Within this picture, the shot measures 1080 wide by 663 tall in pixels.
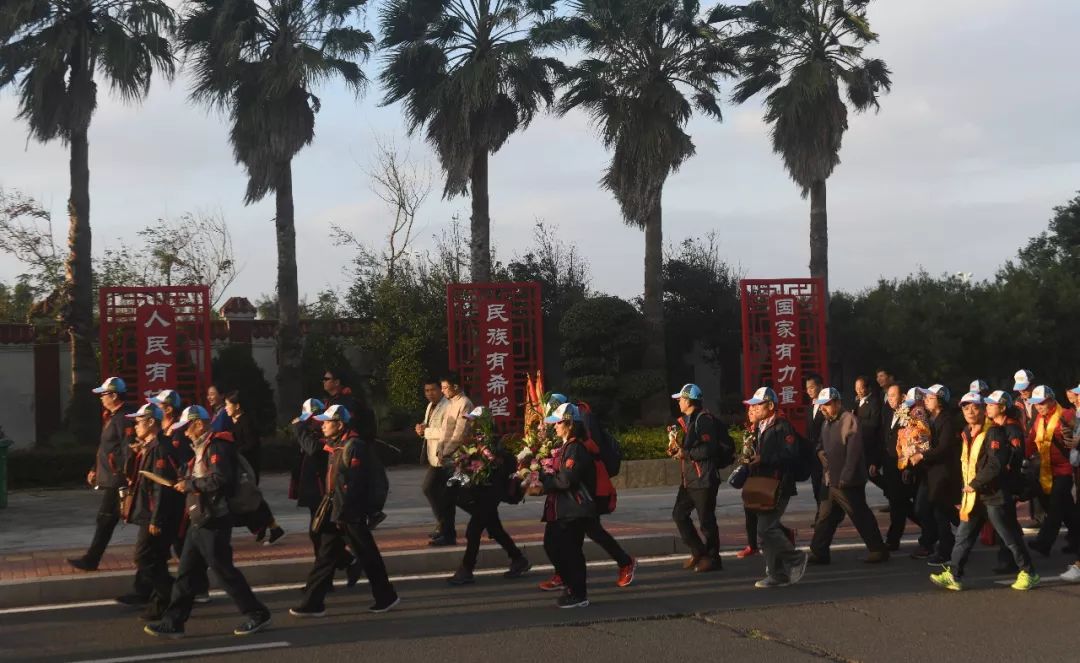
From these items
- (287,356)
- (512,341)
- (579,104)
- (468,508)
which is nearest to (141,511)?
(468,508)

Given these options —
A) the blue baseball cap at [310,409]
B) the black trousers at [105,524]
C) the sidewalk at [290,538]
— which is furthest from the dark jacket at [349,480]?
the black trousers at [105,524]

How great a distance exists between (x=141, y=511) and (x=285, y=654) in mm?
1928

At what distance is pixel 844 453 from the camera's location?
11391mm

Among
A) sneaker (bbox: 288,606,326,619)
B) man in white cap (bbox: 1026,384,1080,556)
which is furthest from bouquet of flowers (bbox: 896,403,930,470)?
sneaker (bbox: 288,606,326,619)

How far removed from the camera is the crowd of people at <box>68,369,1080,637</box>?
355 inches

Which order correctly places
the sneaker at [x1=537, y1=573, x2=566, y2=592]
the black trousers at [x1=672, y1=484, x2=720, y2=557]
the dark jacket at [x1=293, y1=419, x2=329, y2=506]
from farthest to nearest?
1. the black trousers at [x1=672, y1=484, x2=720, y2=557]
2. the dark jacket at [x1=293, y1=419, x2=329, y2=506]
3. the sneaker at [x1=537, y1=573, x2=566, y2=592]

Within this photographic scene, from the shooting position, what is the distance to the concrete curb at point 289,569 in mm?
10180

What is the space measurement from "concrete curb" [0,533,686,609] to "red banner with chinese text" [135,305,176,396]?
888 centimetres

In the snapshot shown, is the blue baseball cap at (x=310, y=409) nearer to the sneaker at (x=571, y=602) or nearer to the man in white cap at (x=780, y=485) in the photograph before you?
the sneaker at (x=571, y=602)

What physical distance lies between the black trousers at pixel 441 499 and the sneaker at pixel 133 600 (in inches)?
126

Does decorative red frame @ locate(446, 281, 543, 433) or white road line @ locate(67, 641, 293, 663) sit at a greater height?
decorative red frame @ locate(446, 281, 543, 433)

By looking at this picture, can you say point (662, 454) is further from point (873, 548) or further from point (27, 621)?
point (27, 621)

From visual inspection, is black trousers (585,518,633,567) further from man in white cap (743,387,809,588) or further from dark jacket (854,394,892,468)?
dark jacket (854,394,892,468)

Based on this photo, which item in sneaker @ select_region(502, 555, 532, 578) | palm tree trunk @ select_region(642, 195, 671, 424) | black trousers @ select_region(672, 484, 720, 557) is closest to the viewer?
black trousers @ select_region(672, 484, 720, 557)
